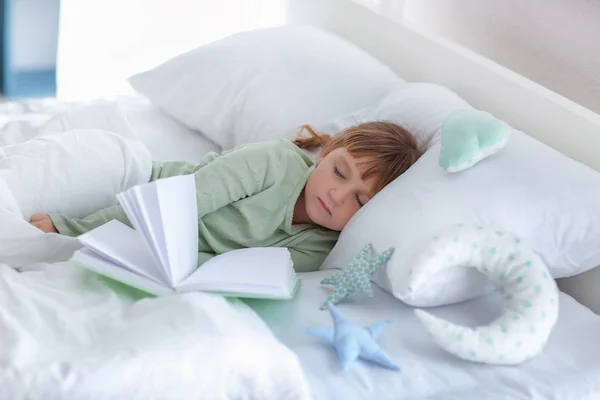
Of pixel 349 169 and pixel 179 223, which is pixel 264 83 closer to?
pixel 349 169

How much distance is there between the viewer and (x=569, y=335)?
43.8 inches

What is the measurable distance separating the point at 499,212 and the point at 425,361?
28cm

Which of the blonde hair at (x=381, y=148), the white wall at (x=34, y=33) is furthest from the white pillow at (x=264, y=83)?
the white wall at (x=34, y=33)

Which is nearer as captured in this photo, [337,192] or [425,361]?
[425,361]

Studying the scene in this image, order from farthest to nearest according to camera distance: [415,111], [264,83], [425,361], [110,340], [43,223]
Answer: [264,83], [415,111], [43,223], [425,361], [110,340]

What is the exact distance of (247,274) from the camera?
3.56 feet

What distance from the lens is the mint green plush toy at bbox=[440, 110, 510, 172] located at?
47.4 inches

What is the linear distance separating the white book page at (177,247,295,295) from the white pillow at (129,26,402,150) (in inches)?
20.8

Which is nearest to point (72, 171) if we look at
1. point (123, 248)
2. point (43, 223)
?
point (43, 223)

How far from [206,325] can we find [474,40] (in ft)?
3.91

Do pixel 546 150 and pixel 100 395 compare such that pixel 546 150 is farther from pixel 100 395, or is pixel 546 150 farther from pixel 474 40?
pixel 100 395

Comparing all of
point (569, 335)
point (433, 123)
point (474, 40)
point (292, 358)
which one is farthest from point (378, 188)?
point (474, 40)

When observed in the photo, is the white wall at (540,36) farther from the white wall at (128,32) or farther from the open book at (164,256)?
the white wall at (128,32)

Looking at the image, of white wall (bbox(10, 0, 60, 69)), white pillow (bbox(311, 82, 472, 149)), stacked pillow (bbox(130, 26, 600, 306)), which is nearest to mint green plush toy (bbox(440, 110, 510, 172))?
stacked pillow (bbox(130, 26, 600, 306))
